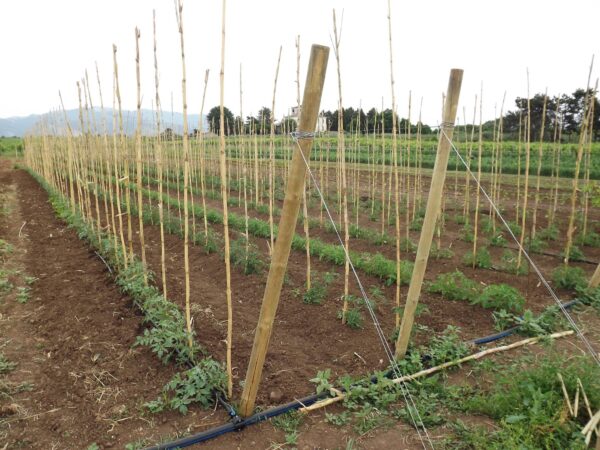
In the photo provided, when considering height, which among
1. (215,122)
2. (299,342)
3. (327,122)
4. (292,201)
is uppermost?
(215,122)

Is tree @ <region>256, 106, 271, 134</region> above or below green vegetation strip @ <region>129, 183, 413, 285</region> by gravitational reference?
above

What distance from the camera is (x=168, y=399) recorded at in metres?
2.62

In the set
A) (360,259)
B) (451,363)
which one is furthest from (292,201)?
(360,259)

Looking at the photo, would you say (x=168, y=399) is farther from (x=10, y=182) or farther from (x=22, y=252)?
(x=10, y=182)

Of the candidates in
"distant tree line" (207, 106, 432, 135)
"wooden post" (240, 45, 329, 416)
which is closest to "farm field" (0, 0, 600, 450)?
"wooden post" (240, 45, 329, 416)

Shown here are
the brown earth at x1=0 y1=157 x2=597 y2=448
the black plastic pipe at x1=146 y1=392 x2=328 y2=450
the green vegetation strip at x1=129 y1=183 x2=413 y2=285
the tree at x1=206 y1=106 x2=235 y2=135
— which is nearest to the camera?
the black plastic pipe at x1=146 y1=392 x2=328 y2=450

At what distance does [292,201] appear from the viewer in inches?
82.6

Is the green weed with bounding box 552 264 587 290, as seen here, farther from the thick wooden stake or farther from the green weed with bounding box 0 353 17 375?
the green weed with bounding box 0 353 17 375

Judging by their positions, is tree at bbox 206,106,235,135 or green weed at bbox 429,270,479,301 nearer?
green weed at bbox 429,270,479,301

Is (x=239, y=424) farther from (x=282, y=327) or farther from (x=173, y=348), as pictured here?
(x=282, y=327)

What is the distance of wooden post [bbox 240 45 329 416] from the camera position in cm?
200

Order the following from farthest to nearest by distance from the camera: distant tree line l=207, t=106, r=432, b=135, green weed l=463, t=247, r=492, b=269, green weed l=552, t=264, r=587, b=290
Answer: distant tree line l=207, t=106, r=432, b=135 → green weed l=463, t=247, r=492, b=269 → green weed l=552, t=264, r=587, b=290

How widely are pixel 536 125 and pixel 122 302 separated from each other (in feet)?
93.9

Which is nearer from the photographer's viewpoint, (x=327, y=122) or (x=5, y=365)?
(x=5, y=365)
